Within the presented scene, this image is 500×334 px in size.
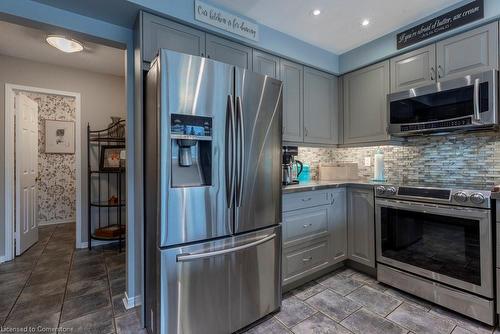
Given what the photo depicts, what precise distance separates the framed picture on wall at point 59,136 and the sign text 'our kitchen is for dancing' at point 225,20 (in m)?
4.41

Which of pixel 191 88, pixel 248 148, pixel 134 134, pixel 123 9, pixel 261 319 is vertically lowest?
pixel 261 319

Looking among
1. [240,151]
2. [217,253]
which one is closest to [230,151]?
[240,151]

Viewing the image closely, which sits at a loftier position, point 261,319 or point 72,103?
point 72,103

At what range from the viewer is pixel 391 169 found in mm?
2941

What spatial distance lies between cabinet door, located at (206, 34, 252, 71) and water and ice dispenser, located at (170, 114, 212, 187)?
0.89 m

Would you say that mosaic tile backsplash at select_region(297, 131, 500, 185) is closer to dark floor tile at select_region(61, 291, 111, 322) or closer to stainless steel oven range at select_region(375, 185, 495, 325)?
stainless steel oven range at select_region(375, 185, 495, 325)

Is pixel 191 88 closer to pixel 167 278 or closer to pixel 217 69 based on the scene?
pixel 217 69

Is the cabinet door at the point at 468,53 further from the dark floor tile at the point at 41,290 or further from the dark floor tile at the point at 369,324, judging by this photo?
the dark floor tile at the point at 41,290

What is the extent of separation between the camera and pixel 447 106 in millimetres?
2180

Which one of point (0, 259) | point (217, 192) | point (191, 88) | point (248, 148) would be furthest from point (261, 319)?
point (0, 259)

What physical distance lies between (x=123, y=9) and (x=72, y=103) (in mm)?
4208

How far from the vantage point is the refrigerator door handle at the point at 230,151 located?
5.32ft

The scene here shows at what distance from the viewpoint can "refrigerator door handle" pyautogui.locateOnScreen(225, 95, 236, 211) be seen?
1.62 m

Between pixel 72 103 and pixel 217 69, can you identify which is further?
pixel 72 103
